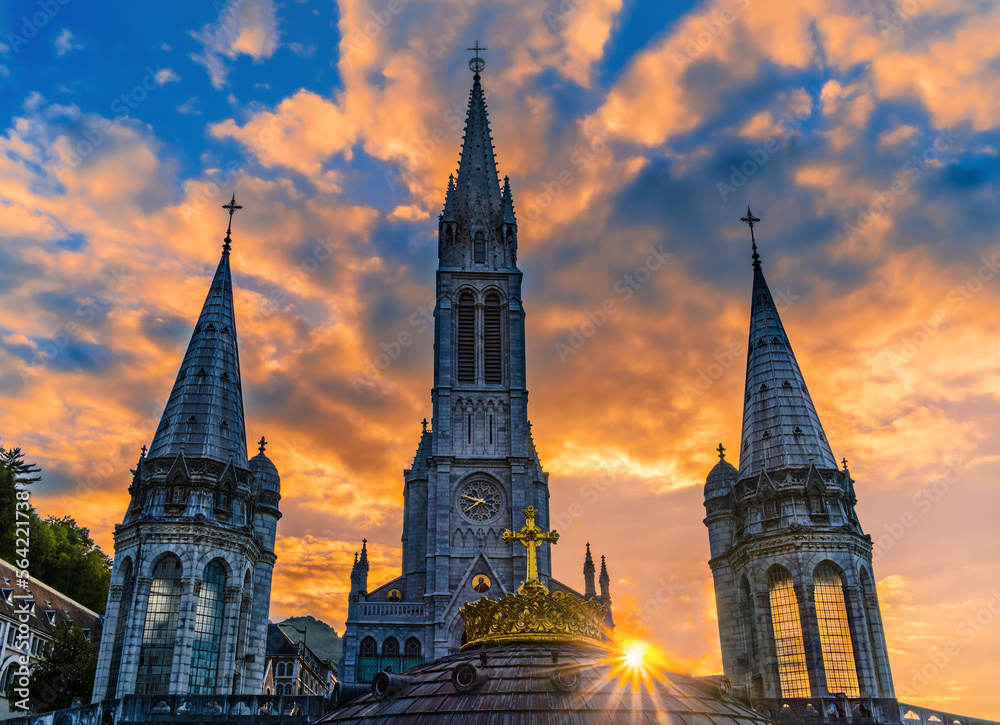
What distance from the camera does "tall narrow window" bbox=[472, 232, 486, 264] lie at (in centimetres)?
7438

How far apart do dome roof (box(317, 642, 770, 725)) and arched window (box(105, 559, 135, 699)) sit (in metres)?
26.7

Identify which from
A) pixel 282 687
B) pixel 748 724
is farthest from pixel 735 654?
pixel 282 687

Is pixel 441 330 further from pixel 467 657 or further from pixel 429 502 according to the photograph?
pixel 467 657

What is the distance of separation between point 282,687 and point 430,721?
65029 mm

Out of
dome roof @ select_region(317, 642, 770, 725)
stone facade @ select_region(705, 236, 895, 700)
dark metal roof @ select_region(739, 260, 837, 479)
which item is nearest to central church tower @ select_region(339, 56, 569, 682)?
stone facade @ select_region(705, 236, 895, 700)

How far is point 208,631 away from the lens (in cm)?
3550

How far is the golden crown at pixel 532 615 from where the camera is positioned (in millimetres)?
11914

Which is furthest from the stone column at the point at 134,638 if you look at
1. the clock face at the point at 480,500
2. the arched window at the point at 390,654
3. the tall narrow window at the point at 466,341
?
Answer: the tall narrow window at the point at 466,341

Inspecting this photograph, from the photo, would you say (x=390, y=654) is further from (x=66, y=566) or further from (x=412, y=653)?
(x=66, y=566)

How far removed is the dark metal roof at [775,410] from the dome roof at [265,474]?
82.7 feet

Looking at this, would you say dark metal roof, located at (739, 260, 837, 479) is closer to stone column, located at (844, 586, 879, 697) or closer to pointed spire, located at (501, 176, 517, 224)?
stone column, located at (844, 586, 879, 697)

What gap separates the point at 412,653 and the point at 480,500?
12.8 m

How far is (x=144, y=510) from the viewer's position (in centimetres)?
3656

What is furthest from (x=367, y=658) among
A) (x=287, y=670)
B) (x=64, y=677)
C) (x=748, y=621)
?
(x=748, y=621)
